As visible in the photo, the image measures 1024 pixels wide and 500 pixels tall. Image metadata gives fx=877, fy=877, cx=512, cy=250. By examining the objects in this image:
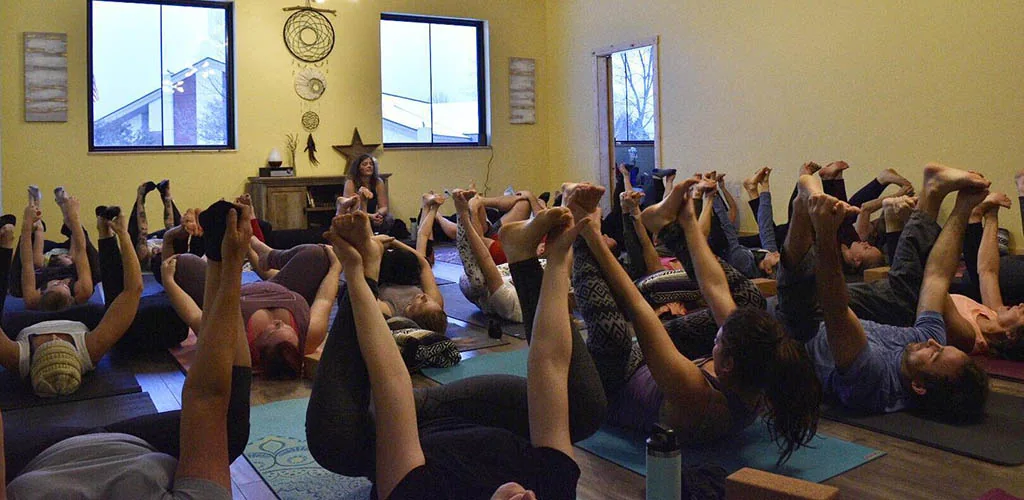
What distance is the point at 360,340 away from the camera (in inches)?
77.7

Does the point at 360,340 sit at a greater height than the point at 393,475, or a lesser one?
greater

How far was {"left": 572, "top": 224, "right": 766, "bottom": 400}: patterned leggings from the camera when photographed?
260 cm

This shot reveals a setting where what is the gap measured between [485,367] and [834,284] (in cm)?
164

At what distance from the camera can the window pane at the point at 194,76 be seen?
8.52 m

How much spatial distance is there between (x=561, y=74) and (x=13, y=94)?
5.69 meters

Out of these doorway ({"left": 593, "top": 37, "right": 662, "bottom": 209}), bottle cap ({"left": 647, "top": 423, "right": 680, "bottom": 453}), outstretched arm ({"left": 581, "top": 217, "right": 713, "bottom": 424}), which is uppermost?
doorway ({"left": 593, "top": 37, "right": 662, "bottom": 209})

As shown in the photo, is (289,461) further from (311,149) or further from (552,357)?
(311,149)

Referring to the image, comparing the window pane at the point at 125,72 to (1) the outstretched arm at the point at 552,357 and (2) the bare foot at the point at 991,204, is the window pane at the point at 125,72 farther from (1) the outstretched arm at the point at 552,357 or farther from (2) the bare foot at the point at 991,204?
(1) the outstretched arm at the point at 552,357

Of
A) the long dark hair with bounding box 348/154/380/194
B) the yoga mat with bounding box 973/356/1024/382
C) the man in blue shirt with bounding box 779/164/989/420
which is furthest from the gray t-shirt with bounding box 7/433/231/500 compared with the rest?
the long dark hair with bounding box 348/154/380/194

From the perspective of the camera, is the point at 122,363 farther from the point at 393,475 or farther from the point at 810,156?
the point at 810,156

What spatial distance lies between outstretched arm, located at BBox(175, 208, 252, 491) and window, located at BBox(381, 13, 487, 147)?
8.05 meters

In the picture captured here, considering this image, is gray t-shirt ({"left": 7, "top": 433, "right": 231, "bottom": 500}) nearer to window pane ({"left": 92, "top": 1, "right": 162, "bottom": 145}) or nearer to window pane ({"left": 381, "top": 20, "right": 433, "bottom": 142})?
window pane ({"left": 92, "top": 1, "right": 162, "bottom": 145})

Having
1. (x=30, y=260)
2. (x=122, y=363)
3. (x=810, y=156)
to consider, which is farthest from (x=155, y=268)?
(x=810, y=156)

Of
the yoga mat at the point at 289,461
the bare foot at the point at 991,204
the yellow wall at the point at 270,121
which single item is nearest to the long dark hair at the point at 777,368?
the yoga mat at the point at 289,461
